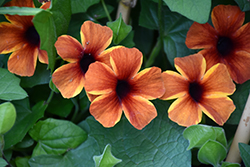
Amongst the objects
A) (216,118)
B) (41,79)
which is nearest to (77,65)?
(41,79)

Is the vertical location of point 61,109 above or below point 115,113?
below

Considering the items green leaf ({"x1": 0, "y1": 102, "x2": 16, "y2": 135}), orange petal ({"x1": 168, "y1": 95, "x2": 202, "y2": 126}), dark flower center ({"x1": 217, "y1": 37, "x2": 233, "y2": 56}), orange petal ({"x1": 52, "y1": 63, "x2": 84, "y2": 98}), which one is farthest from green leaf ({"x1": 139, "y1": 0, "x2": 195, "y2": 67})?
green leaf ({"x1": 0, "y1": 102, "x2": 16, "y2": 135})

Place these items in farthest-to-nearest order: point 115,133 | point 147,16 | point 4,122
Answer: point 147,16, point 115,133, point 4,122

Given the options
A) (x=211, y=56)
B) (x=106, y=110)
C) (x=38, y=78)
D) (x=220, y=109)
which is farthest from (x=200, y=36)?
(x=38, y=78)

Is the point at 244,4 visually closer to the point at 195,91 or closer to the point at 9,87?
the point at 195,91

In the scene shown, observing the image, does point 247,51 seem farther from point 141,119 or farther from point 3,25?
point 3,25

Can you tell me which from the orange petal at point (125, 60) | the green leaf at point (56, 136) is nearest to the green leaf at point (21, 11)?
the orange petal at point (125, 60)

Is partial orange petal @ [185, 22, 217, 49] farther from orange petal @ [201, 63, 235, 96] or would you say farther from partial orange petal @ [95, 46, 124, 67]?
partial orange petal @ [95, 46, 124, 67]
